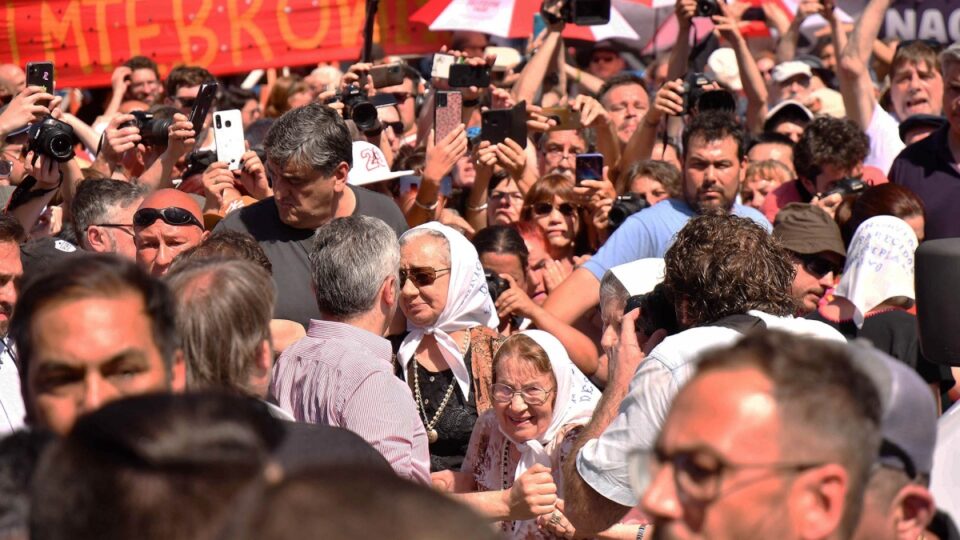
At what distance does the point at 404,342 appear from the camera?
5.07 meters

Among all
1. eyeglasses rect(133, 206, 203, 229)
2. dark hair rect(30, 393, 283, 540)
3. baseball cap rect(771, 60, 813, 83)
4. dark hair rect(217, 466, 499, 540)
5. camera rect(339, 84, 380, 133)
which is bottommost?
eyeglasses rect(133, 206, 203, 229)

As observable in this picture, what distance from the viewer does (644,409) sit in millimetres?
3363

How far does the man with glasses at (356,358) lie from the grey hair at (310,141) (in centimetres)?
104

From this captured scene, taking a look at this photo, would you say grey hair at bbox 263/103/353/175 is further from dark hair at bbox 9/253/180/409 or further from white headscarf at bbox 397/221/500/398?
dark hair at bbox 9/253/180/409

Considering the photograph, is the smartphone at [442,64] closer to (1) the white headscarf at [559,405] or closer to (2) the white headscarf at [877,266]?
(2) the white headscarf at [877,266]

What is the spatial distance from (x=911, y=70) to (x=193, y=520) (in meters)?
7.34

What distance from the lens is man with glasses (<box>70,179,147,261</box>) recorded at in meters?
5.71

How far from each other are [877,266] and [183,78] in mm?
4686

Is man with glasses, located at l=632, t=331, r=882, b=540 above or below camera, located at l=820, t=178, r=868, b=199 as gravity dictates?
above

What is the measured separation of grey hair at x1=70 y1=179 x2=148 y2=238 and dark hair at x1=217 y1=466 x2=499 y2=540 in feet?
14.4

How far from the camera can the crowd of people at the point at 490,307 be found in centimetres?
186

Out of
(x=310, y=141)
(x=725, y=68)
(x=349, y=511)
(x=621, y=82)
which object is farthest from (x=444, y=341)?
(x=725, y=68)

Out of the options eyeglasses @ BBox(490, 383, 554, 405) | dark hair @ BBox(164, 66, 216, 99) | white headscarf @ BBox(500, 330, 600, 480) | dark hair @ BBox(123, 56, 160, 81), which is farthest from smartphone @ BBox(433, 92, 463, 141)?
dark hair @ BBox(123, 56, 160, 81)

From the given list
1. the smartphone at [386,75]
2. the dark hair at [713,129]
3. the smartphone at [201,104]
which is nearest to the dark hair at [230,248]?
the smartphone at [201,104]
